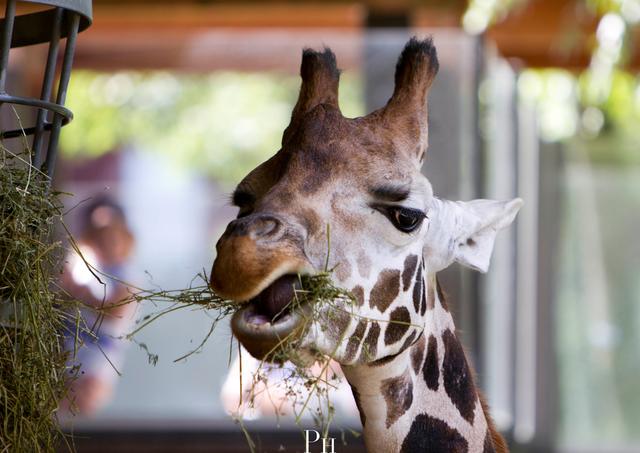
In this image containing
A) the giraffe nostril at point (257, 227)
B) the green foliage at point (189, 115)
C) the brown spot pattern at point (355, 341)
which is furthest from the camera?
the green foliage at point (189, 115)

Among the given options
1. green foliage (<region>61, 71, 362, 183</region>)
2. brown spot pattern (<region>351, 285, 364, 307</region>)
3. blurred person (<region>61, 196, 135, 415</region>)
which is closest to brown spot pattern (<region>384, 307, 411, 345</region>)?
brown spot pattern (<region>351, 285, 364, 307</region>)

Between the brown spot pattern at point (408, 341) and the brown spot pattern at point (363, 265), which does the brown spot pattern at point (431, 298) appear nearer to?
the brown spot pattern at point (408, 341)

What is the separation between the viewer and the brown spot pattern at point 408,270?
2.76 m

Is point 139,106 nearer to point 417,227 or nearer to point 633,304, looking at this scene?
point 633,304

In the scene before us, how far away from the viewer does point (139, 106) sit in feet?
27.9

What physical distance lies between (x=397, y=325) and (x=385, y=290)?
101 mm

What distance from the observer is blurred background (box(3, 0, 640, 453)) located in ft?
25.0

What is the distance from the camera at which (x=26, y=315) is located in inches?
106

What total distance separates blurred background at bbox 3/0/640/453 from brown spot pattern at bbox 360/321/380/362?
407 cm

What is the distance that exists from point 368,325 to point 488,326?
233 inches

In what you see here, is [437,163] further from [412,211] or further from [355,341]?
[355,341]

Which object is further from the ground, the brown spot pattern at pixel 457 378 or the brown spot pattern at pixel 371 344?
the brown spot pattern at pixel 371 344

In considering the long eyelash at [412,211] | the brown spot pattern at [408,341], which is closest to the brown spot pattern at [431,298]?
the brown spot pattern at [408,341]

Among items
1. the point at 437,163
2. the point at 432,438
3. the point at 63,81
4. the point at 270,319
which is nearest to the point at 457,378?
the point at 432,438
